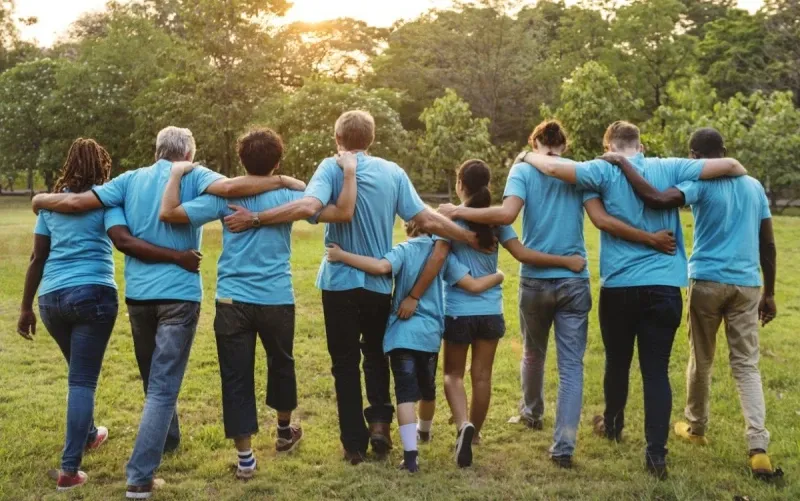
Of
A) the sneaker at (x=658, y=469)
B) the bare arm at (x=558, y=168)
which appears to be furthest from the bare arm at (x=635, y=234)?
the sneaker at (x=658, y=469)

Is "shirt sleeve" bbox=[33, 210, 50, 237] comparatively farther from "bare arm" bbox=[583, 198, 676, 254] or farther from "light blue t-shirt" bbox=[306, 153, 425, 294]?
"bare arm" bbox=[583, 198, 676, 254]

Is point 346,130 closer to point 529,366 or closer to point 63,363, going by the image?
point 529,366

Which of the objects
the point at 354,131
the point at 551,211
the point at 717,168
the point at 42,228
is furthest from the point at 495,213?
the point at 42,228

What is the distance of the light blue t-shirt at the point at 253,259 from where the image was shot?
4.26 m

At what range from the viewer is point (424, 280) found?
4.46 m

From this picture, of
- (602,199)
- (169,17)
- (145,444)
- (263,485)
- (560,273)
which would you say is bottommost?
(263,485)

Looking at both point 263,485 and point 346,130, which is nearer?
point 263,485

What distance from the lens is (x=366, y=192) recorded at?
441 cm

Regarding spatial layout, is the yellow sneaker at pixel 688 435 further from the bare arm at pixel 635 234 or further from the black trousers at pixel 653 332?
the bare arm at pixel 635 234

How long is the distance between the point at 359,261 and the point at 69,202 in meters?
1.67

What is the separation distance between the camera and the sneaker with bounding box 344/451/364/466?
449 centimetres

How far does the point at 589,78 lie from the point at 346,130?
95.3 ft

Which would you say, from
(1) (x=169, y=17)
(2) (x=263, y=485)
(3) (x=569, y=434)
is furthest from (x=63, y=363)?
(1) (x=169, y=17)

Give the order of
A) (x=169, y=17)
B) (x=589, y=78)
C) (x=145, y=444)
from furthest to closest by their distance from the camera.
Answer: (x=169, y=17) < (x=589, y=78) < (x=145, y=444)
